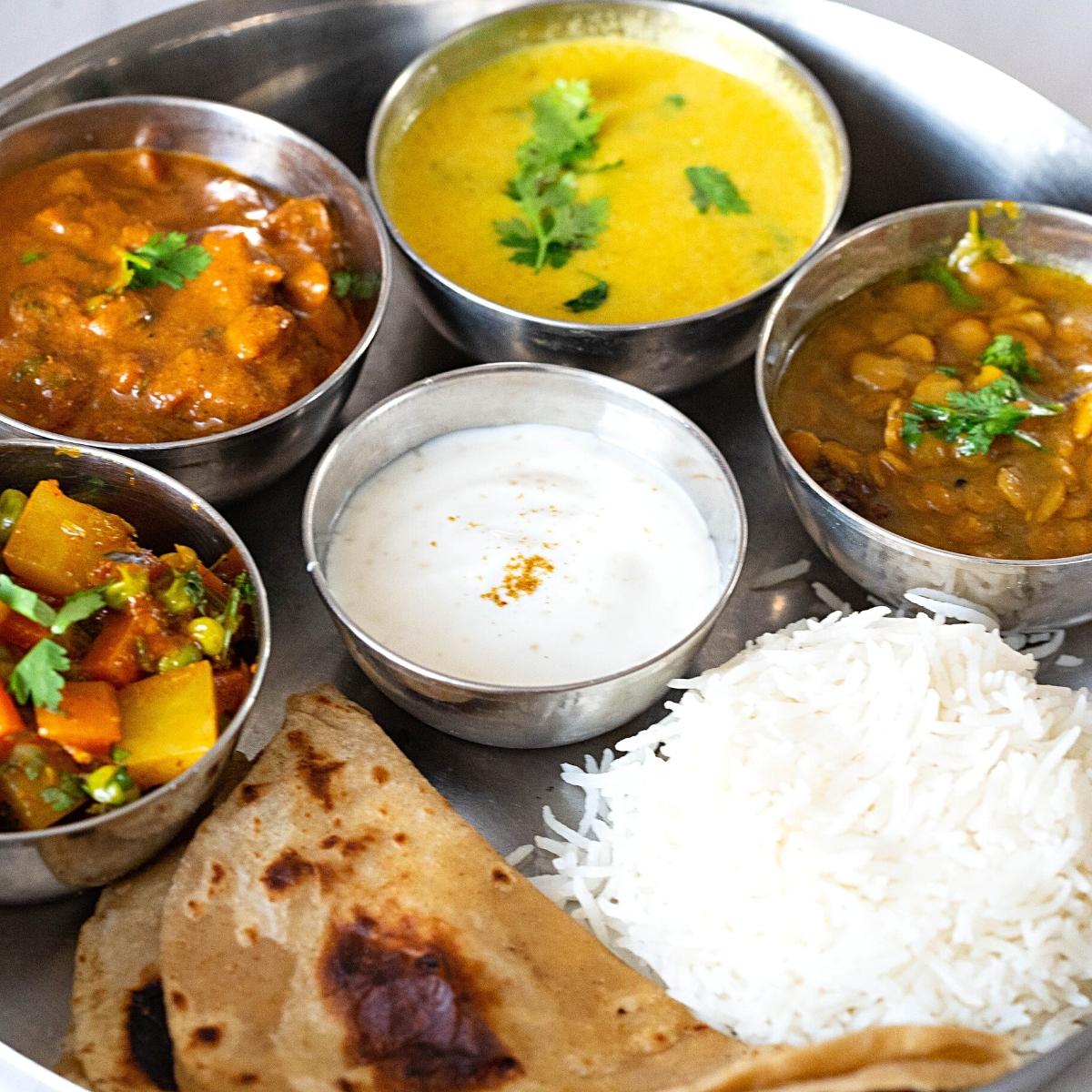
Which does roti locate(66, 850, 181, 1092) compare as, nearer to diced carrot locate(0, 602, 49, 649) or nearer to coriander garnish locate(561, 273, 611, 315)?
diced carrot locate(0, 602, 49, 649)

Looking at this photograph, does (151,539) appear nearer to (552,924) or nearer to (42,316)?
(42,316)

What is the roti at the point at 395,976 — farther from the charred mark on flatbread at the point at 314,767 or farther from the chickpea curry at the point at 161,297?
the chickpea curry at the point at 161,297

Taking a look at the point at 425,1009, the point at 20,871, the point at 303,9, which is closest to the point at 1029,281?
the point at 303,9

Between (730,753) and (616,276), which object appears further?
(616,276)

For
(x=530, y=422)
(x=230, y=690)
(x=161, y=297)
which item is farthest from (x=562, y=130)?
(x=230, y=690)

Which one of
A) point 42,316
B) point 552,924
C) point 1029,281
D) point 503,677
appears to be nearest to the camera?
point 552,924

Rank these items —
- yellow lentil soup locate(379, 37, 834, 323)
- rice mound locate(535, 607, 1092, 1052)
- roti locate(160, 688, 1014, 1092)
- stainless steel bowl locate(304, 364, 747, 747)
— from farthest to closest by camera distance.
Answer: yellow lentil soup locate(379, 37, 834, 323), stainless steel bowl locate(304, 364, 747, 747), rice mound locate(535, 607, 1092, 1052), roti locate(160, 688, 1014, 1092)

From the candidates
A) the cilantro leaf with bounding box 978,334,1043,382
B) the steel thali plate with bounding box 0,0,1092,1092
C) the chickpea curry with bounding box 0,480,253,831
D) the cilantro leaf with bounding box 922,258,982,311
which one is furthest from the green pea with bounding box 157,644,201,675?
the cilantro leaf with bounding box 922,258,982,311
